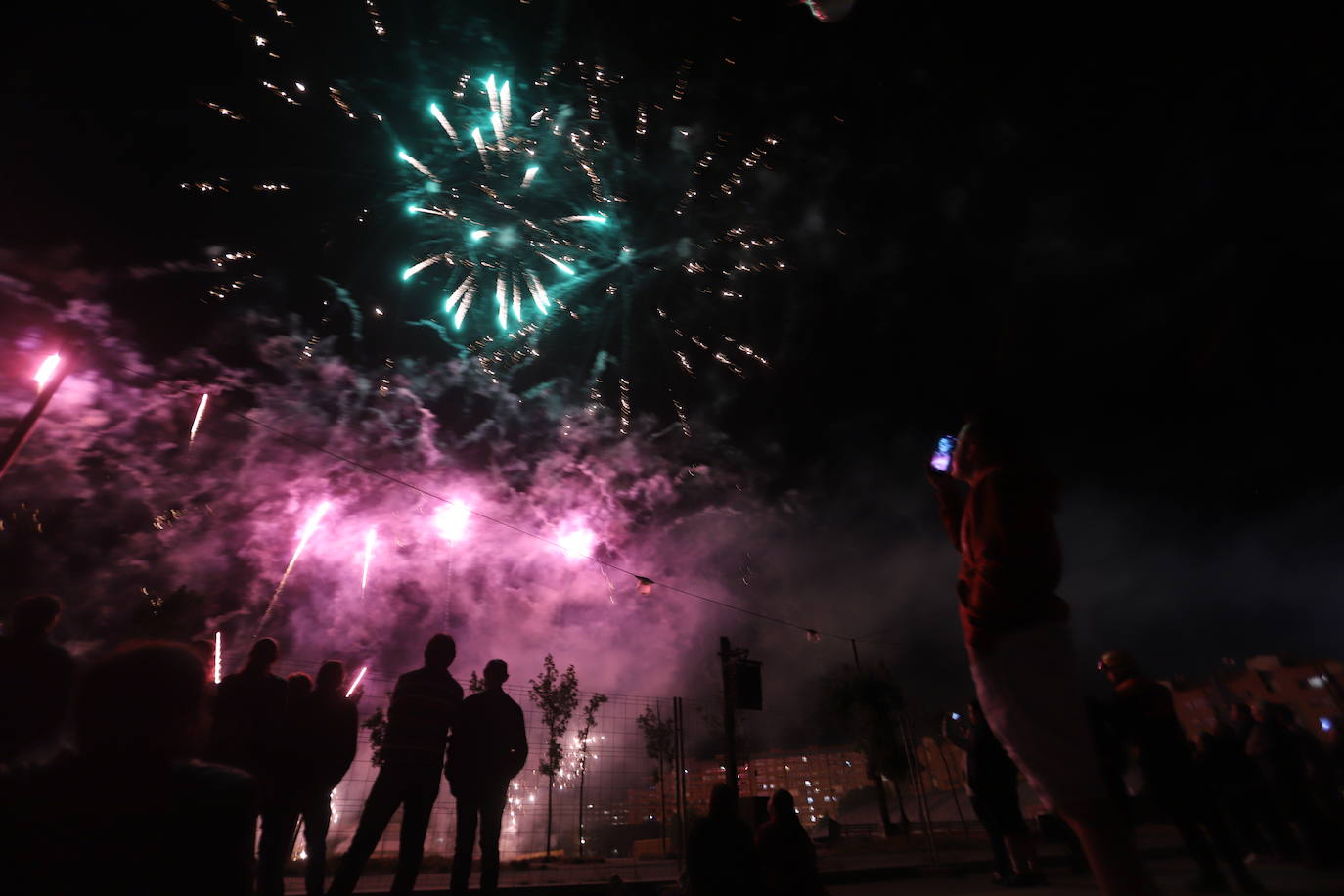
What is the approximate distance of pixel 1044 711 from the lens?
1717mm

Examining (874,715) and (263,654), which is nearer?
(263,654)

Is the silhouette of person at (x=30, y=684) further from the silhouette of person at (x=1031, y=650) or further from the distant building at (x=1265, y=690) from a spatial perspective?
the distant building at (x=1265, y=690)

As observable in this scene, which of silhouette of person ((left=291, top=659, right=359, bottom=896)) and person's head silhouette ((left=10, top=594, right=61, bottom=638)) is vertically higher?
person's head silhouette ((left=10, top=594, right=61, bottom=638))

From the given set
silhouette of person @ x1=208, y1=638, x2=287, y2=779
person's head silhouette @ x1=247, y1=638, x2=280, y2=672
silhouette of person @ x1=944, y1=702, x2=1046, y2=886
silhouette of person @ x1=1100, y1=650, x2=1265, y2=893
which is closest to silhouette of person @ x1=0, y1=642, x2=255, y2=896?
silhouette of person @ x1=208, y1=638, x2=287, y2=779

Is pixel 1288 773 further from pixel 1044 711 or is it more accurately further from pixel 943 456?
pixel 1044 711

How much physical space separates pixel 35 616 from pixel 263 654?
1.29 m

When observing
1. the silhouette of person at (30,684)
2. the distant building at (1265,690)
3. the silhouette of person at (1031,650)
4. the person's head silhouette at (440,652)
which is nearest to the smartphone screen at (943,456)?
the silhouette of person at (1031,650)

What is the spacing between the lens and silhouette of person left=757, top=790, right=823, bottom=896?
2.99 metres

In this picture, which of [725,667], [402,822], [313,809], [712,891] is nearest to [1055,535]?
[712,891]

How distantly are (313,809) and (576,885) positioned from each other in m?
2.67

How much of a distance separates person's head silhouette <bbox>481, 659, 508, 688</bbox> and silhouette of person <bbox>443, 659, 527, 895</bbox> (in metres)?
0.14

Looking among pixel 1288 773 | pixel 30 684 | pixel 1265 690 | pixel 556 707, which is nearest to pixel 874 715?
pixel 556 707

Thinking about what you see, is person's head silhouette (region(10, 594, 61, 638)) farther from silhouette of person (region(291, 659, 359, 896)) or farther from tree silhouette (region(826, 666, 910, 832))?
tree silhouette (region(826, 666, 910, 832))

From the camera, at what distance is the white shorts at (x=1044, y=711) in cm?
164
